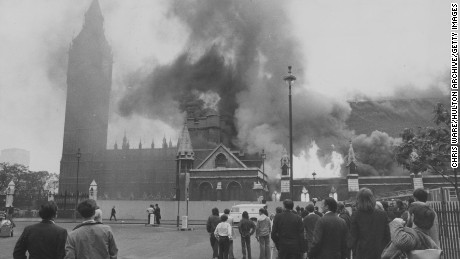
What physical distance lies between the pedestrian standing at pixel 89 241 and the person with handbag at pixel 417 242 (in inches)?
131

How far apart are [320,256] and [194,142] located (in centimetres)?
7482

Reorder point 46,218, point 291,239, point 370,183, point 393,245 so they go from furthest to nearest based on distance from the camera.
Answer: point 370,183, point 291,239, point 46,218, point 393,245

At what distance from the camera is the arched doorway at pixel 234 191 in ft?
174

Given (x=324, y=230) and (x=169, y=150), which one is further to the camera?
(x=169, y=150)

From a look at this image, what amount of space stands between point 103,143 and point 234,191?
59825mm

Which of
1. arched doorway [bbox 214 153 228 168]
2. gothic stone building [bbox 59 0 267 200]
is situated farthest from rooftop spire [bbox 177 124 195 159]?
gothic stone building [bbox 59 0 267 200]

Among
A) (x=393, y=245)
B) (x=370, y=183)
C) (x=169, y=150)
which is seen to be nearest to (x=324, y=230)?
(x=393, y=245)

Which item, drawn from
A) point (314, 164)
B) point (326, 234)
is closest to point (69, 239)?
point (326, 234)

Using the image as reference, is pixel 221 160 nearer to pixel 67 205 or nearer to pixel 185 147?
pixel 185 147

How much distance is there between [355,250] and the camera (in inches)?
271

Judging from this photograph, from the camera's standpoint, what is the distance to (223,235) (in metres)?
12.6

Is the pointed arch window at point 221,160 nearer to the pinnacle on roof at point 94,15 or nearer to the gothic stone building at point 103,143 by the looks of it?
the gothic stone building at point 103,143

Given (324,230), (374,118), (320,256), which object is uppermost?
(374,118)

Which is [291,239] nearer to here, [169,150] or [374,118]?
[374,118]
